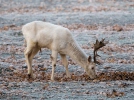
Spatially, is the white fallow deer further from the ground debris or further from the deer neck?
the ground debris

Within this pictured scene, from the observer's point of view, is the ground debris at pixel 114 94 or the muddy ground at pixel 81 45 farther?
the muddy ground at pixel 81 45

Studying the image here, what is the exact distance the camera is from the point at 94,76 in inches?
621

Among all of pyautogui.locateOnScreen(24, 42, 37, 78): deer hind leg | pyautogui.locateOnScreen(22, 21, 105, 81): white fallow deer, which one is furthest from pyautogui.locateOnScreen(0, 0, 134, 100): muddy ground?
pyautogui.locateOnScreen(22, 21, 105, 81): white fallow deer

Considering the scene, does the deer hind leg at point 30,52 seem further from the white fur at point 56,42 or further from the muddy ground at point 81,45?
the muddy ground at point 81,45

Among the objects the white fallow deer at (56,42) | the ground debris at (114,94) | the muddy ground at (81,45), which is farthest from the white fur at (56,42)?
the ground debris at (114,94)

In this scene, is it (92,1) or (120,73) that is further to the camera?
(92,1)

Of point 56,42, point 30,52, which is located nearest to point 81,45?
point 30,52

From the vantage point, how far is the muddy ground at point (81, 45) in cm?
1330

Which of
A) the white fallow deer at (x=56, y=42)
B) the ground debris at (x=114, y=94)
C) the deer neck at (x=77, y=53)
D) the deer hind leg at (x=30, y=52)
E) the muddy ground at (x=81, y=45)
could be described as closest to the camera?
the ground debris at (x=114, y=94)

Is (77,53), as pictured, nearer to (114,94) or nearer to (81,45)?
(114,94)

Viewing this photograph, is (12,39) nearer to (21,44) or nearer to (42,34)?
(21,44)

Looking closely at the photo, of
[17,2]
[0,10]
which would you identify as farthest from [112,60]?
[17,2]

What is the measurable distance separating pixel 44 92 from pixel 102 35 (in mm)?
12981

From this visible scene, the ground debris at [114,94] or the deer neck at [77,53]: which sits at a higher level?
the deer neck at [77,53]
